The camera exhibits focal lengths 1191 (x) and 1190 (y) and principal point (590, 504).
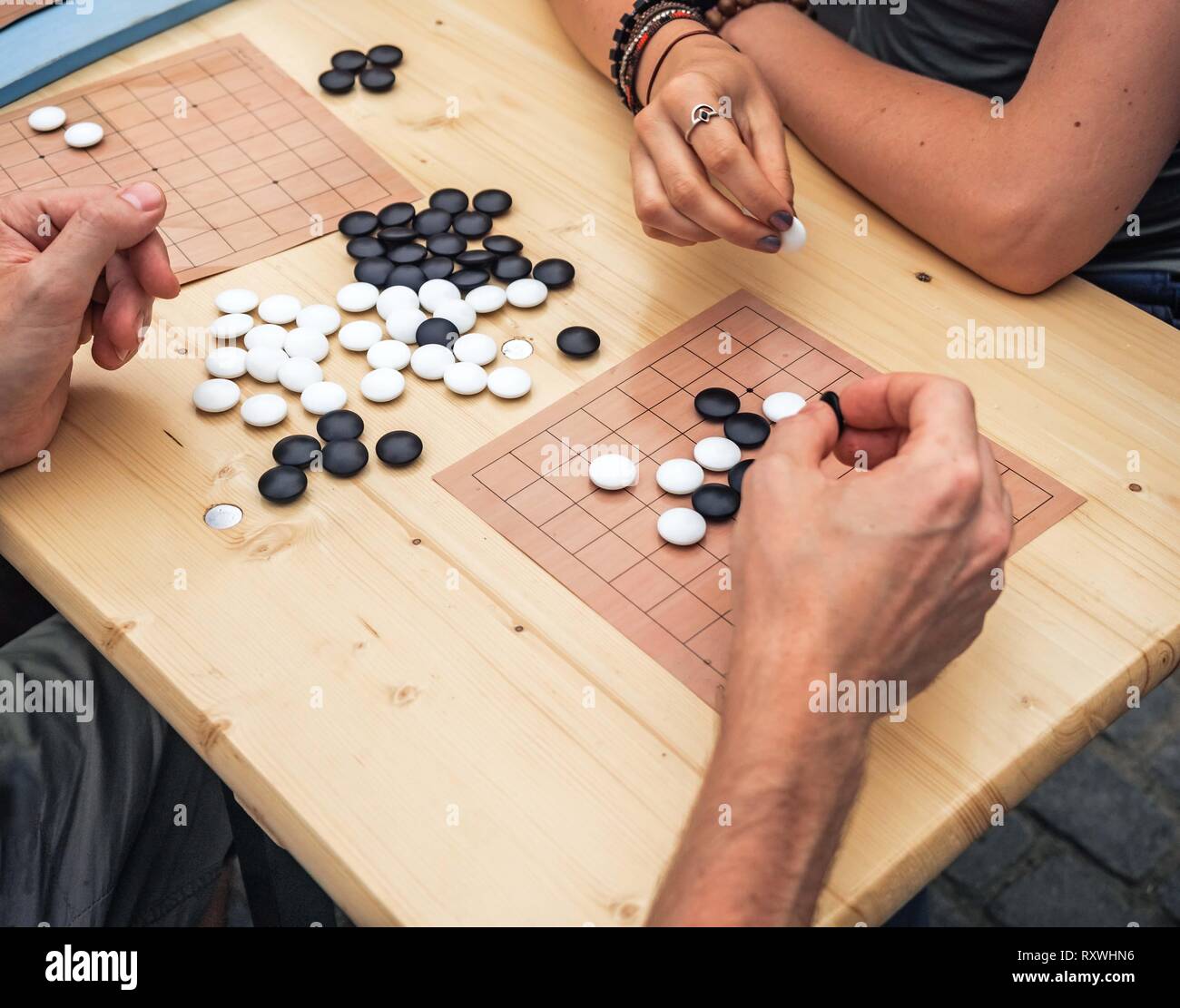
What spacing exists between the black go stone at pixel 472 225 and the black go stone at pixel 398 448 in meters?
0.30

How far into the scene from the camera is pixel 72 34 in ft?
4.89

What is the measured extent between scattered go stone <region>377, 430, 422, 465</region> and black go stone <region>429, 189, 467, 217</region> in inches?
13.7

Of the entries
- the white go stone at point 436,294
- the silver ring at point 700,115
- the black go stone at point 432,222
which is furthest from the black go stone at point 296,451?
the silver ring at point 700,115

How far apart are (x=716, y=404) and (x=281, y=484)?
390mm

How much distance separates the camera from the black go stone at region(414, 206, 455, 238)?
127 cm

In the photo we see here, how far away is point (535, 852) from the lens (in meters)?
0.78

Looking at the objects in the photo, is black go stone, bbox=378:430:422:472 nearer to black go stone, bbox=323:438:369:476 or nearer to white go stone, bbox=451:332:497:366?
black go stone, bbox=323:438:369:476

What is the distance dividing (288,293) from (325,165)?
8.9 inches

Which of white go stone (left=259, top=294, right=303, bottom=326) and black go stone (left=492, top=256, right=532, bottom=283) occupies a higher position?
black go stone (left=492, top=256, right=532, bottom=283)

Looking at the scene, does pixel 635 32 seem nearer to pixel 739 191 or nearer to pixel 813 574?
pixel 739 191

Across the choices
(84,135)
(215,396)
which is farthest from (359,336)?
(84,135)

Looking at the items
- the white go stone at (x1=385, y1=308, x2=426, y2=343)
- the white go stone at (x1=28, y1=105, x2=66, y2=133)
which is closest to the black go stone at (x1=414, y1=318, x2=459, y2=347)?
the white go stone at (x1=385, y1=308, x2=426, y2=343)

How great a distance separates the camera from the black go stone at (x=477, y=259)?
1227mm
